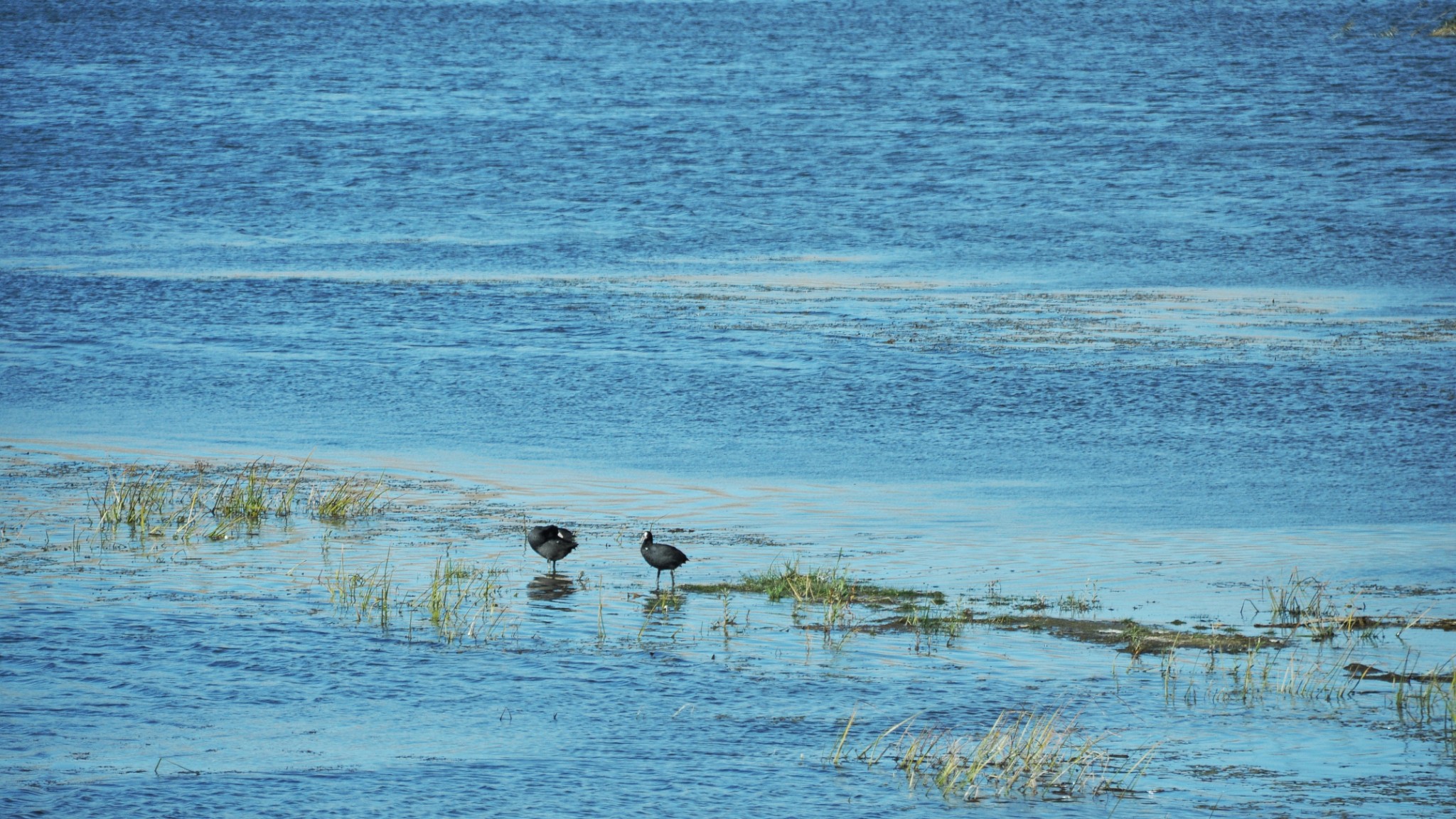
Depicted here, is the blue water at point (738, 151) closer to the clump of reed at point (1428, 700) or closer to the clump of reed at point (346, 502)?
the clump of reed at point (346, 502)

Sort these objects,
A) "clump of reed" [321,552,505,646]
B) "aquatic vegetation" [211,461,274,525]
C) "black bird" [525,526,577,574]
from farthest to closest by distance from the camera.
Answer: "aquatic vegetation" [211,461,274,525]
"black bird" [525,526,577,574]
"clump of reed" [321,552,505,646]

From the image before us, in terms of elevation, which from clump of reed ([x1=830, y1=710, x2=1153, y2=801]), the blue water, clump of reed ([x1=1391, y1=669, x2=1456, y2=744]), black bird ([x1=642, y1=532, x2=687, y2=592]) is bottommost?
clump of reed ([x1=830, y1=710, x2=1153, y2=801])

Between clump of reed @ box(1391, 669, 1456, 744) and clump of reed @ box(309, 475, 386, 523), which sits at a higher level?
clump of reed @ box(309, 475, 386, 523)

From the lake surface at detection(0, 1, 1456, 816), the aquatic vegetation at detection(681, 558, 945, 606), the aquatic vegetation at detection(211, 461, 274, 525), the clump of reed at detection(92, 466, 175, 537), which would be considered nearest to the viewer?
the lake surface at detection(0, 1, 1456, 816)

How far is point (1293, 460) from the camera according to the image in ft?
61.6

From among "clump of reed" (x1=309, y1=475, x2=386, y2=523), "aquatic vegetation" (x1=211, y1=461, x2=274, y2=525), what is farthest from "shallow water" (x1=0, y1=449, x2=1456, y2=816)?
"clump of reed" (x1=309, y1=475, x2=386, y2=523)

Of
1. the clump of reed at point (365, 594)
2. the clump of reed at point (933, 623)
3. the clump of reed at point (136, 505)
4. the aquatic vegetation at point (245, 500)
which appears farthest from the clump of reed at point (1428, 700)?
the clump of reed at point (136, 505)

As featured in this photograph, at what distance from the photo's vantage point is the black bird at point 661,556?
13.2 m

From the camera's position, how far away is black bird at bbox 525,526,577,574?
1366cm

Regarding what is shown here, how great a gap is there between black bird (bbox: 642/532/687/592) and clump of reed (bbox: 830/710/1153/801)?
3228 mm

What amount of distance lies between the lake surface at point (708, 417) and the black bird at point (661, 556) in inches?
16.5

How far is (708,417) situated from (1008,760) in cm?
1180

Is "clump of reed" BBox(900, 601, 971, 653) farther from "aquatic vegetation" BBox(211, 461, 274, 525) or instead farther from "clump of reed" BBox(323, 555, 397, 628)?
"aquatic vegetation" BBox(211, 461, 274, 525)

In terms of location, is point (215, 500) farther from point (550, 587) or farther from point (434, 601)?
point (434, 601)
